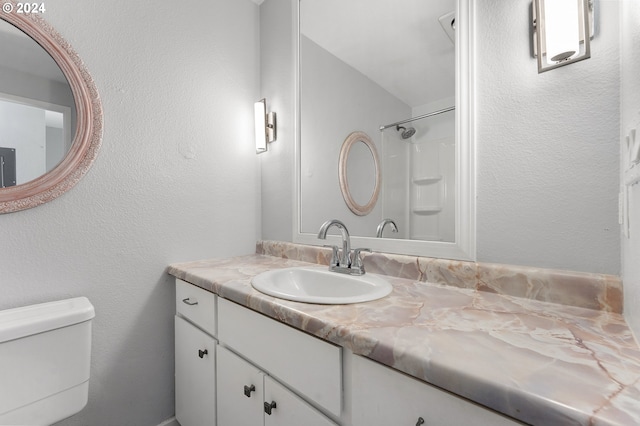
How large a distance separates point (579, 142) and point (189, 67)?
1.60 meters

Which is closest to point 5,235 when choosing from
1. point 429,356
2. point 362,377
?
point 362,377

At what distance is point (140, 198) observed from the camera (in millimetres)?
1318

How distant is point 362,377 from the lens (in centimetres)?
60

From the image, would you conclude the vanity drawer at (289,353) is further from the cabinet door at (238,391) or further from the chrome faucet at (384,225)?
the chrome faucet at (384,225)

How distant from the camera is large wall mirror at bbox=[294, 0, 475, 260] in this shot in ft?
3.25

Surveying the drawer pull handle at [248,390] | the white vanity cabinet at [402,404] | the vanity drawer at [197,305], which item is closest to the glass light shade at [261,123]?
the vanity drawer at [197,305]

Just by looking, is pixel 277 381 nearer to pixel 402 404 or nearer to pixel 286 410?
pixel 286 410

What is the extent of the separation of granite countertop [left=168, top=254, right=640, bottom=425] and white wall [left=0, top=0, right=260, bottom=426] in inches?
26.4

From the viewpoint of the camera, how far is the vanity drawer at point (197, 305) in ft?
3.61

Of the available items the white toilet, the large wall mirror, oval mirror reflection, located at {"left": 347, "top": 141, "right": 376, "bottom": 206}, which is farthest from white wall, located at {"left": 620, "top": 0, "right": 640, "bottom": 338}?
the white toilet

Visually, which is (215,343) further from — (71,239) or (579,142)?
(579,142)

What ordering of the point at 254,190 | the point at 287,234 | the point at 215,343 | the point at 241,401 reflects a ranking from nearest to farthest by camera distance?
the point at 241,401, the point at 215,343, the point at 287,234, the point at 254,190

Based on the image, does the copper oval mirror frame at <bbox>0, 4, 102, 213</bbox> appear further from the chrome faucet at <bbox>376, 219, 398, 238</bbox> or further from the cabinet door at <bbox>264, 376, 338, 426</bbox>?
the chrome faucet at <bbox>376, 219, 398, 238</bbox>

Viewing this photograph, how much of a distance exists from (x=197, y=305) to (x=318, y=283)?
0.50 meters
